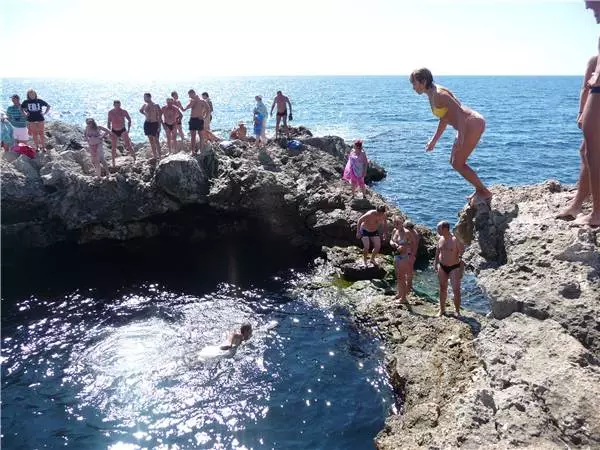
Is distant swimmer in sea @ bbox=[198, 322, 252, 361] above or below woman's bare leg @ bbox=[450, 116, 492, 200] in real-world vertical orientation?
below

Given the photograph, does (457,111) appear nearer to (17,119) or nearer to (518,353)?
(518,353)

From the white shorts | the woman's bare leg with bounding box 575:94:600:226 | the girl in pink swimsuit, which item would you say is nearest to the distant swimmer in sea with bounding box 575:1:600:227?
the woman's bare leg with bounding box 575:94:600:226

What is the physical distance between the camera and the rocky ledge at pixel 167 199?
54.2ft

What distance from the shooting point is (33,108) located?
16609 mm

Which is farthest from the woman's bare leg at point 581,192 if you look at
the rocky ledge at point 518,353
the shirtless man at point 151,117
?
the shirtless man at point 151,117

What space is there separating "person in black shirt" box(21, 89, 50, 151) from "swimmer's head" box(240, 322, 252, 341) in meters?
11.6

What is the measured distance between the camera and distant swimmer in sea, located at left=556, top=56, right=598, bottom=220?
5.97 meters

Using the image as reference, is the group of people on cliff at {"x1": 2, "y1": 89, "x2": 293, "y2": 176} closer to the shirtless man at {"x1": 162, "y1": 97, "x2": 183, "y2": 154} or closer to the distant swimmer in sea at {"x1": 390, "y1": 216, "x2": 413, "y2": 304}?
the shirtless man at {"x1": 162, "y1": 97, "x2": 183, "y2": 154}

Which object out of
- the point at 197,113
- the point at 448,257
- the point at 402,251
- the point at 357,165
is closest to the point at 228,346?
the point at 402,251

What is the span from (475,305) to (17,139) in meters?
16.9

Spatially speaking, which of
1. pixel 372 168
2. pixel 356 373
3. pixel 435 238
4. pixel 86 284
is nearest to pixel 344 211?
pixel 435 238

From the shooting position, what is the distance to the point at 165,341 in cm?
1170

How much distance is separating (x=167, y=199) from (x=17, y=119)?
6.10 meters

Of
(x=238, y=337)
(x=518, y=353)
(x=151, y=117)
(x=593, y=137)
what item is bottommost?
(x=238, y=337)
